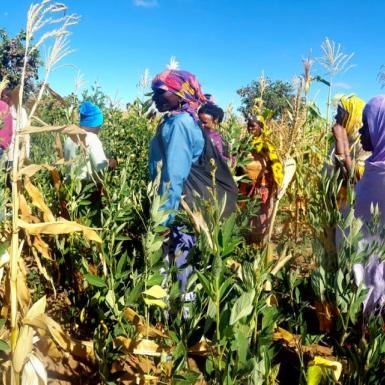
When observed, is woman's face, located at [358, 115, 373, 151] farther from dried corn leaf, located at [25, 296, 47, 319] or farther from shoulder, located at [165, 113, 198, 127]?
dried corn leaf, located at [25, 296, 47, 319]

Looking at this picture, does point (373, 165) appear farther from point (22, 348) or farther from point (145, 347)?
point (22, 348)

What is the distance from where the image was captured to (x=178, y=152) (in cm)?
204

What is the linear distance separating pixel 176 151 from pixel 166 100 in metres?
0.27

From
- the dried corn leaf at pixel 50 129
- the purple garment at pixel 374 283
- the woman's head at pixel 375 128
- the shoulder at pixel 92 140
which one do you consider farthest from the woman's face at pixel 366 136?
the shoulder at pixel 92 140

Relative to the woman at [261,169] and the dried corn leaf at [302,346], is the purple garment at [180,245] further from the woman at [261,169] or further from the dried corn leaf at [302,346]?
the woman at [261,169]

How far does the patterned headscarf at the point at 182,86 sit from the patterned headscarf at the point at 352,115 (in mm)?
1383

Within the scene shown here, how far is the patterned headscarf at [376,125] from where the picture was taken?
2148 mm

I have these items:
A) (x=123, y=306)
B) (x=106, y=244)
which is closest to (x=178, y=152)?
(x=106, y=244)

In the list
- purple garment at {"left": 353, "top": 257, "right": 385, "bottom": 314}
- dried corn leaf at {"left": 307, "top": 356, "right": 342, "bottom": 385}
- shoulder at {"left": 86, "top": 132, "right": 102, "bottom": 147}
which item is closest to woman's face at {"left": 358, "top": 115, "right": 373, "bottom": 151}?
purple garment at {"left": 353, "top": 257, "right": 385, "bottom": 314}

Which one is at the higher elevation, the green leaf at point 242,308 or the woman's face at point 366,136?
the woman's face at point 366,136

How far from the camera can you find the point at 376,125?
86.4 inches

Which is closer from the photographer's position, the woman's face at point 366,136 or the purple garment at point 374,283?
the purple garment at point 374,283

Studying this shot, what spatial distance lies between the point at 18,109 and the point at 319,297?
1425 millimetres

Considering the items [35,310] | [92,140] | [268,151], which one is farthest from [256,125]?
[35,310]
